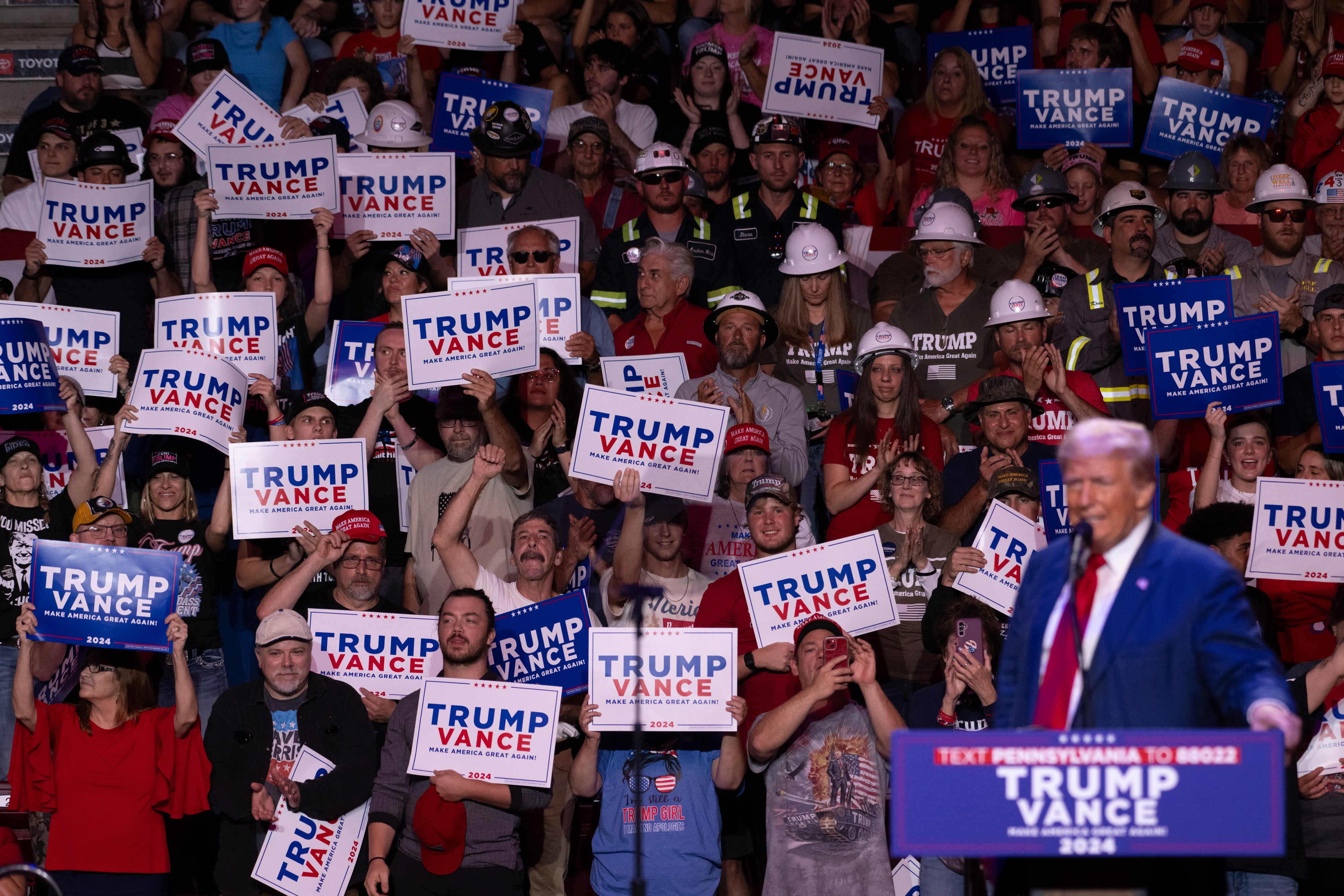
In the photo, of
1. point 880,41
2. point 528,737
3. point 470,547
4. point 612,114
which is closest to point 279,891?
point 528,737

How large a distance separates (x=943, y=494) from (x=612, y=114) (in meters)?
4.53

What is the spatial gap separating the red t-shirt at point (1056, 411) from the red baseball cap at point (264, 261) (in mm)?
4094

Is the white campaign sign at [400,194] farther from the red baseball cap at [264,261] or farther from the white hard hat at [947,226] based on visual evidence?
the white hard hat at [947,226]

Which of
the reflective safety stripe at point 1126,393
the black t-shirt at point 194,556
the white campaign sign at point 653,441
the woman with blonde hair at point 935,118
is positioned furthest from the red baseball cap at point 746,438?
the woman with blonde hair at point 935,118

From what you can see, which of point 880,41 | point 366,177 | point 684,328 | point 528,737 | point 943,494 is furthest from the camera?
point 880,41

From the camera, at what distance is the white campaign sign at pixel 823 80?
11453 mm

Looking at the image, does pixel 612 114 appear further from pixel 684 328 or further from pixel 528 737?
pixel 528 737

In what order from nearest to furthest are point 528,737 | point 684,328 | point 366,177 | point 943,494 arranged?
1. point 528,737
2. point 943,494
3. point 684,328
4. point 366,177

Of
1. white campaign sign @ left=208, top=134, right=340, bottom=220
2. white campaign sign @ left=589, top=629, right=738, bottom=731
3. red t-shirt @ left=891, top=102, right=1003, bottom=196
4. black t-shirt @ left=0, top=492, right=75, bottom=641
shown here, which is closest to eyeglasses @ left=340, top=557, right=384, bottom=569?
black t-shirt @ left=0, top=492, right=75, bottom=641

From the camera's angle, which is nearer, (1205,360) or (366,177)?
(1205,360)

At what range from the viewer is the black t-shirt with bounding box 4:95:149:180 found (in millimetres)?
11367

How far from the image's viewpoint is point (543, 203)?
1045cm

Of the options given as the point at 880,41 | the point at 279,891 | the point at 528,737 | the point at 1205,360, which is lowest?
the point at 279,891

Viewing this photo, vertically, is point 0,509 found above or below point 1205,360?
below
